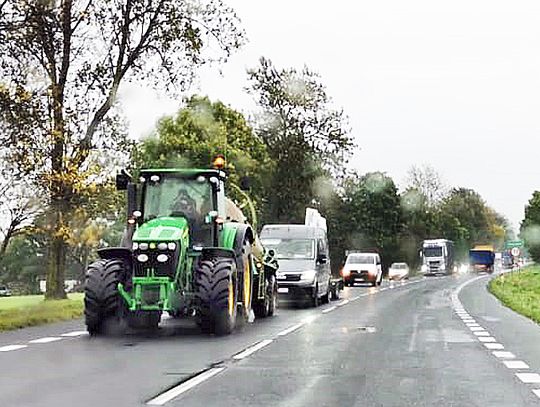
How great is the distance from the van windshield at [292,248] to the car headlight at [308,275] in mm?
756

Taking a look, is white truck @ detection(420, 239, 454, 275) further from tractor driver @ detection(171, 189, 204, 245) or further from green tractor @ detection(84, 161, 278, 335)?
tractor driver @ detection(171, 189, 204, 245)

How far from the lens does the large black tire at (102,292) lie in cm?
1922

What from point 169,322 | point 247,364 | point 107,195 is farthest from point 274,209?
point 247,364

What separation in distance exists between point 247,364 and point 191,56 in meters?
23.8

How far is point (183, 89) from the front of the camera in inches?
1467

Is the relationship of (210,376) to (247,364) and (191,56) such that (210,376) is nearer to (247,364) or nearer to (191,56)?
(247,364)

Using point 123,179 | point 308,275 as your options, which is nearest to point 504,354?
point 123,179

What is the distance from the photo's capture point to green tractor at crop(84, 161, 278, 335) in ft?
62.8

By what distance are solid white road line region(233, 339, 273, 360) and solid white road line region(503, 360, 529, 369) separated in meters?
3.71

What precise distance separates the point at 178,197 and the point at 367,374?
28.8 feet

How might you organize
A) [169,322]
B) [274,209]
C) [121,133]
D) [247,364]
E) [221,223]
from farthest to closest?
[274,209] < [121,133] < [169,322] < [221,223] < [247,364]

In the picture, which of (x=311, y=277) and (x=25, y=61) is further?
(x=311, y=277)

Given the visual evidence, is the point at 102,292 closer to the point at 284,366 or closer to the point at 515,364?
the point at 284,366

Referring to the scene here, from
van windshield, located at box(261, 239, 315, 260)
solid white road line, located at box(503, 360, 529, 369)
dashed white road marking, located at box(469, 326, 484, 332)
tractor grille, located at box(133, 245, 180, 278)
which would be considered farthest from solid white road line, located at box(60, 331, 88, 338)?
van windshield, located at box(261, 239, 315, 260)
